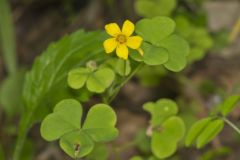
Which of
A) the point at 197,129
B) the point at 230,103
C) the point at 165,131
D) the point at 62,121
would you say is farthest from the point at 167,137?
the point at 62,121

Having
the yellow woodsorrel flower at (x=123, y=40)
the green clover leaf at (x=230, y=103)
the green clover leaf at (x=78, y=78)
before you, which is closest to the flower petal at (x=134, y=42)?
the yellow woodsorrel flower at (x=123, y=40)

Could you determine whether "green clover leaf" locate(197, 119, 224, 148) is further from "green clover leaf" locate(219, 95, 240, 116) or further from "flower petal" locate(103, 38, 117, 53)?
"flower petal" locate(103, 38, 117, 53)

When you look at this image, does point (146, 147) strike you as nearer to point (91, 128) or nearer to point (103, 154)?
point (103, 154)

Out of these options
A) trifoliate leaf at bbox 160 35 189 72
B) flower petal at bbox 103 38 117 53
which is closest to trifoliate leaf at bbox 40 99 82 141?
flower petal at bbox 103 38 117 53

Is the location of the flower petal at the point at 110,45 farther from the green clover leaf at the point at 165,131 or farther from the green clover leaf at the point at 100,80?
the green clover leaf at the point at 165,131

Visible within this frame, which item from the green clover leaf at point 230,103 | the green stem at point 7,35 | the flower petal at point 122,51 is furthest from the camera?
the green stem at point 7,35

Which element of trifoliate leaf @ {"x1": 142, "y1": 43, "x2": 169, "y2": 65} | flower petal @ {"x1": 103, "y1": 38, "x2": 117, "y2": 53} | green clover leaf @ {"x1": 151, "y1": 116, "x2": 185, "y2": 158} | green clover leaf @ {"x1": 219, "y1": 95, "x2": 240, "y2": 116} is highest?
flower petal @ {"x1": 103, "y1": 38, "x2": 117, "y2": 53}

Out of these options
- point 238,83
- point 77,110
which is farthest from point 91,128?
point 238,83
